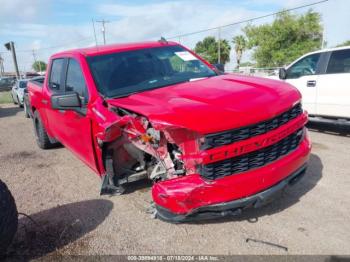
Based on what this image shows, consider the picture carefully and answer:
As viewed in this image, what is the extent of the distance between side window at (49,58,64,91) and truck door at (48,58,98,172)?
0.23m

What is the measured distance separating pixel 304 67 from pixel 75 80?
5011mm

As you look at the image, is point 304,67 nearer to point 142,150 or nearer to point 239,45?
point 142,150

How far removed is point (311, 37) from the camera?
4169cm

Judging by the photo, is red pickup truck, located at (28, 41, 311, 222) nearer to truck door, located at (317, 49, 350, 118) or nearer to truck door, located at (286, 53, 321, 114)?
truck door, located at (317, 49, 350, 118)

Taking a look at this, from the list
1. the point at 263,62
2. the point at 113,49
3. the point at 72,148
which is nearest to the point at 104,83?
the point at 113,49

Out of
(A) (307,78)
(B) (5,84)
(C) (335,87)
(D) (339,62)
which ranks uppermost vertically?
(D) (339,62)

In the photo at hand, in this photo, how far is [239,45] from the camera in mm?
54938

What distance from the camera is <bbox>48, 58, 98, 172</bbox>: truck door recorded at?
13.1 feet

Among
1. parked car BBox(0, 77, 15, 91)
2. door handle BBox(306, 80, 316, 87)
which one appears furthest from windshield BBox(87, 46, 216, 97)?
parked car BBox(0, 77, 15, 91)

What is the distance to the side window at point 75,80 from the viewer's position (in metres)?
4.09

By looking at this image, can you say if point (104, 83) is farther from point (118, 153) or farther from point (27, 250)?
point (27, 250)

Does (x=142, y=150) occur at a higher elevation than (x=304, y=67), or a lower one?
lower

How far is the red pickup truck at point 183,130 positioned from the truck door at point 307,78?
10.8 feet

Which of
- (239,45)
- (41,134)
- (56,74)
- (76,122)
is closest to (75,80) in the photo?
(76,122)
